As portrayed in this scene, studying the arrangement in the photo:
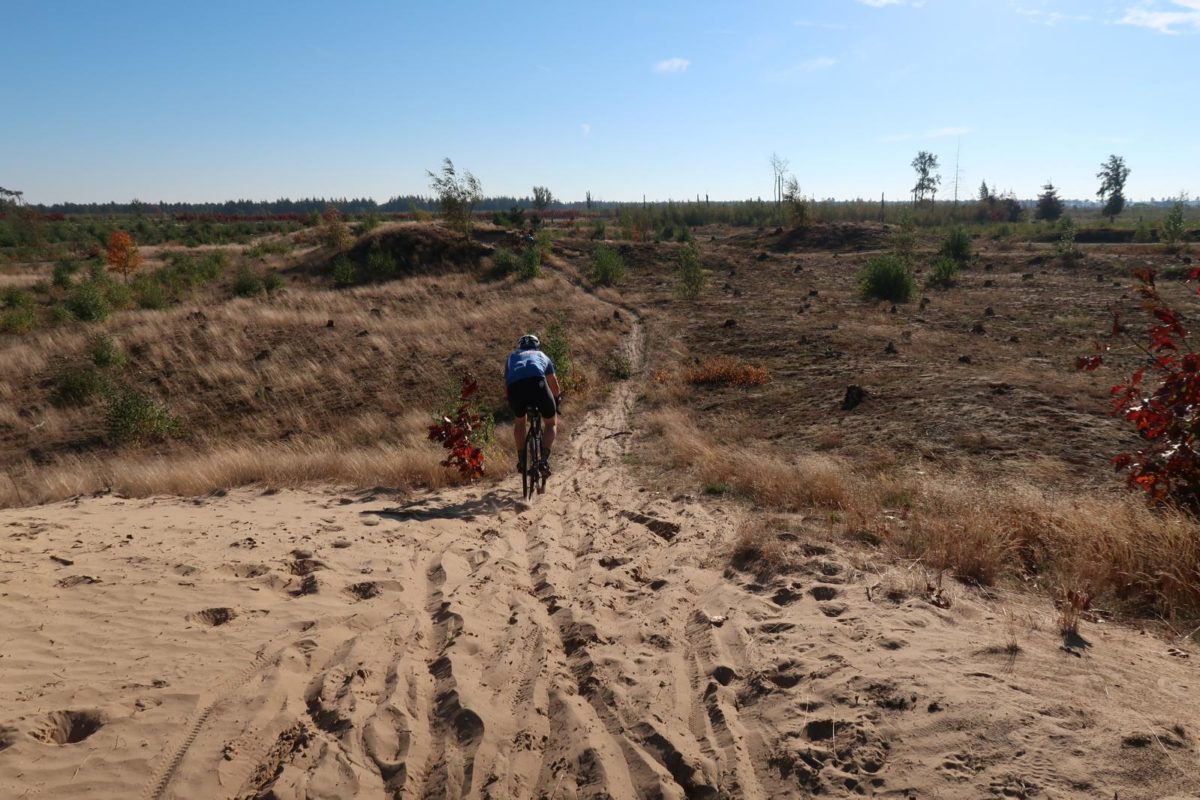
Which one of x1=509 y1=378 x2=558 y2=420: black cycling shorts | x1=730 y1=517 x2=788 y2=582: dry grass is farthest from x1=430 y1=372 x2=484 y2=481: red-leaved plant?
x1=730 y1=517 x2=788 y2=582: dry grass

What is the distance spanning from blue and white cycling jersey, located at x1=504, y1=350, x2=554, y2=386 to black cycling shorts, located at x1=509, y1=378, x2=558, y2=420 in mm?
54

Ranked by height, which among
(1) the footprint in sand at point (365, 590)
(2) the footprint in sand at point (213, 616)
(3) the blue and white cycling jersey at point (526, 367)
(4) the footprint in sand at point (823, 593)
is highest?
(3) the blue and white cycling jersey at point (526, 367)

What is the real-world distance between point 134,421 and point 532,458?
820 cm

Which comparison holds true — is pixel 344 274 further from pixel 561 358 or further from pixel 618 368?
pixel 561 358

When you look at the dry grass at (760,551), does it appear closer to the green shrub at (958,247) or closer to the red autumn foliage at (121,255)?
the green shrub at (958,247)

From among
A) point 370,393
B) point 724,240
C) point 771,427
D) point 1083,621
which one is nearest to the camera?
point 1083,621

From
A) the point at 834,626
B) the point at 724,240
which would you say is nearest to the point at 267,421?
the point at 834,626

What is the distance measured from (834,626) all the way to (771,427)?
6203 mm

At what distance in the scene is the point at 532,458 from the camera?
7074mm

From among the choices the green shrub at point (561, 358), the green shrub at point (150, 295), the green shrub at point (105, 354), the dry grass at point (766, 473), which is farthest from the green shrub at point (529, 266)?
the dry grass at point (766, 473)

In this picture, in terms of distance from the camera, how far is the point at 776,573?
457 centimetres

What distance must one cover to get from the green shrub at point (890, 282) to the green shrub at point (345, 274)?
18716 millimetres

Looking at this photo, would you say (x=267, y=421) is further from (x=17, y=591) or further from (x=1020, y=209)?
(x=1020, y=209)

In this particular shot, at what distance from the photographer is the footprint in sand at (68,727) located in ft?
9.25
